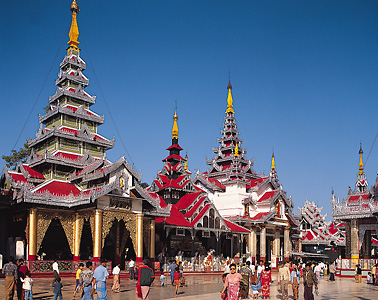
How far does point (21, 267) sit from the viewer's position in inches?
639

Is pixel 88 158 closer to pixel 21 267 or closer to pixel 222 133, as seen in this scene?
pixel 21 267

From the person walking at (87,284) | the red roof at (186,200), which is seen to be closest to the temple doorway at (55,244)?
the red roof at (186,200)

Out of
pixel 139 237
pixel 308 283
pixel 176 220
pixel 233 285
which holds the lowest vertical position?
pixel 308 283

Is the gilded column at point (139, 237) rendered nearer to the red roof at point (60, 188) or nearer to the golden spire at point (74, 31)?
the red roof at point (60, 188)

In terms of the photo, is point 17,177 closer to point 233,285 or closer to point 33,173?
point 33,173

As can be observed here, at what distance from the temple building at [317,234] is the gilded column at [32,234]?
40337 millimetres

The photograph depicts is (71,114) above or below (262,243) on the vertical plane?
above

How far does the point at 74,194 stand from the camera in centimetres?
3203

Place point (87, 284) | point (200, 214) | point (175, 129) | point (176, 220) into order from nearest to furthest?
point (87, 284) < point (176, 220) < point (200, 214) < point (175, 129)

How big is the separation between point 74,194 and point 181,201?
47.9ft

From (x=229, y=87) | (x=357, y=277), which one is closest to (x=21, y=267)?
(x=357, y=277)

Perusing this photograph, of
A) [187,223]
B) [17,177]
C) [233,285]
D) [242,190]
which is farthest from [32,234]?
[242,190]

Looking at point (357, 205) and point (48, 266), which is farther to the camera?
point (357, 205)

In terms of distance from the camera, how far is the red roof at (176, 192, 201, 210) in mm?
43062
